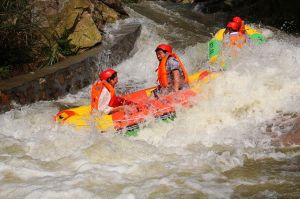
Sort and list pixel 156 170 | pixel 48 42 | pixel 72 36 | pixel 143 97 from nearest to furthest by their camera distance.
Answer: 1. pixel 156 170
2. pixel 143 97
3. pixel 48 42
4. pixel 72 36

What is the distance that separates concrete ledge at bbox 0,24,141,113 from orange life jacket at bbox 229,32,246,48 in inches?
113

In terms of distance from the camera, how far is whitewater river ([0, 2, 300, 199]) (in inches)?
187

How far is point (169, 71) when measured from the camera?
23.0 ft

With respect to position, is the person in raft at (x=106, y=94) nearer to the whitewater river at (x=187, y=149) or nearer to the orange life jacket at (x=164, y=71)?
the whitewater river at (x=187, y=149)

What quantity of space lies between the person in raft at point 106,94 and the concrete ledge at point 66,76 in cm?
176

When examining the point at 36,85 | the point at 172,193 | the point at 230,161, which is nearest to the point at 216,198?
the point at 172,193

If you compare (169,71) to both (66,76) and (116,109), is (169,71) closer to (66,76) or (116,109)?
(116,109)

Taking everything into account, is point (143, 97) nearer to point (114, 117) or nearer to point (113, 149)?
point (114, 117)

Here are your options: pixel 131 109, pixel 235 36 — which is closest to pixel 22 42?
pixel 131 109

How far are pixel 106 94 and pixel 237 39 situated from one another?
3308 millimetres

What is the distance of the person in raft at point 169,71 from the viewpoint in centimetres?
695

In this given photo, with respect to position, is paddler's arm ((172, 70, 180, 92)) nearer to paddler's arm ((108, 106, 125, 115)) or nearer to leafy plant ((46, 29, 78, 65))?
paddler's arm ((108, 106, 125, 115))

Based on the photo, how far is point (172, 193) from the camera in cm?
465

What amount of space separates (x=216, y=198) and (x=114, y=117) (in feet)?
7.78
